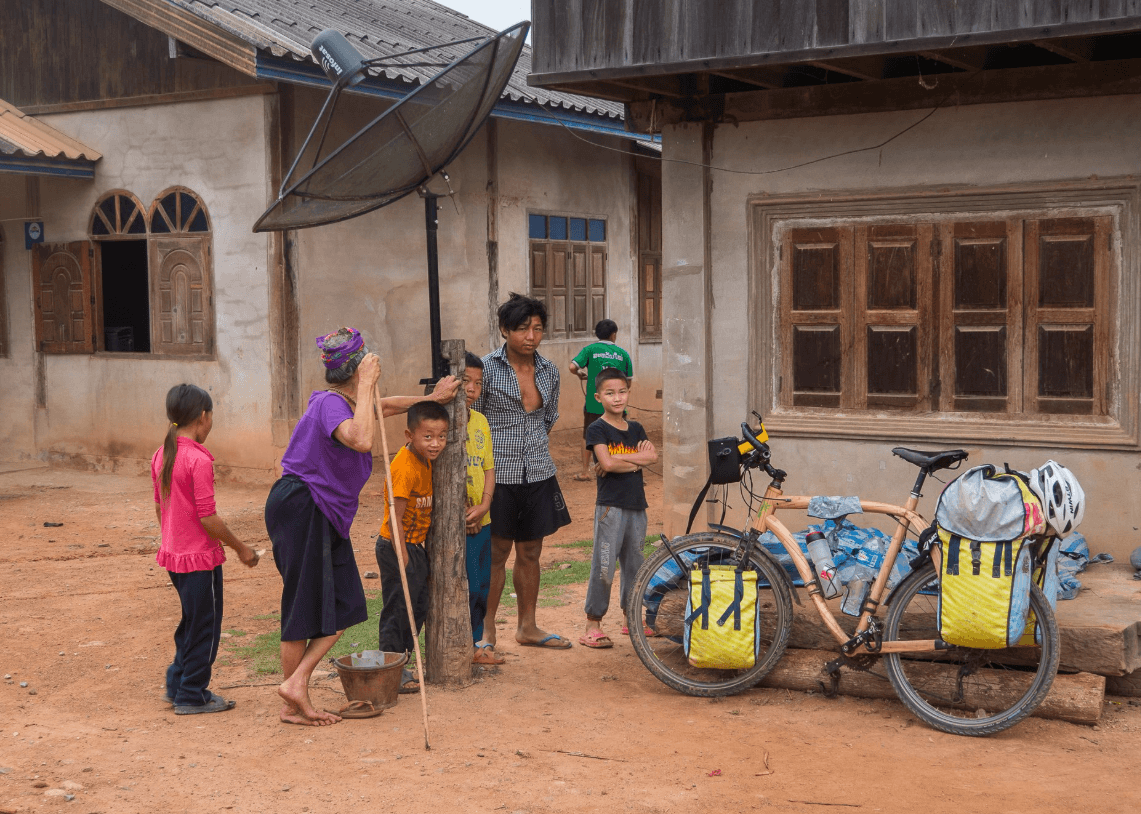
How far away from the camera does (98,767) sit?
14.9 ft

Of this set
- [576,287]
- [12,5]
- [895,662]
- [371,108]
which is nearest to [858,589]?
[895,662]

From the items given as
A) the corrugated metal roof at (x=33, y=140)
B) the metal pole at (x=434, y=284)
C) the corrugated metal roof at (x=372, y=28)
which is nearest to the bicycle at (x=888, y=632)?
the metal pole at (x=434, y=284)

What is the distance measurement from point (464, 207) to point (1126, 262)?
24.9 ft

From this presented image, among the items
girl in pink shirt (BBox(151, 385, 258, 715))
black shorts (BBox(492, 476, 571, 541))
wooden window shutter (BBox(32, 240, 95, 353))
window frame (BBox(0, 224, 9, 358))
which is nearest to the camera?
girl in pink shirt (BBox(151, 385, 258, 715))

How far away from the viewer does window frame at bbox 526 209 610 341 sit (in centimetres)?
1359

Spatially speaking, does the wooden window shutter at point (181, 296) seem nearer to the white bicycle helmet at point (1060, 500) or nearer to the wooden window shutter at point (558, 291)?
the wooden window shutter at point (558, 291)

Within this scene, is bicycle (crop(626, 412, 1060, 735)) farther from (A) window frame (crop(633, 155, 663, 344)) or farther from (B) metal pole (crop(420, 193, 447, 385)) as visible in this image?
(A) window frame (crop(633, 155, 663, 344))

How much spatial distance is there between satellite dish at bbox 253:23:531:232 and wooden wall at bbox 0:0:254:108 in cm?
604

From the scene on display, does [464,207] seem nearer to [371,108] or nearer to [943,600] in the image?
[371,108]

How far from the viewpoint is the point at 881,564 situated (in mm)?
5492

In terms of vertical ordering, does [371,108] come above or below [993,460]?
above

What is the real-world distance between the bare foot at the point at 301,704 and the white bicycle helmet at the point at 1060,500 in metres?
3.07

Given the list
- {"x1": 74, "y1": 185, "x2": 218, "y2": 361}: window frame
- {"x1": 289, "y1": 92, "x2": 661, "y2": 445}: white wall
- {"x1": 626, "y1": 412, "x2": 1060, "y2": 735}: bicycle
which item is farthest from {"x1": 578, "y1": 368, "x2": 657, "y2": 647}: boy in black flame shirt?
{"x1": 74, "y1": 185, "x2": 218, "y2": 361}: window frame

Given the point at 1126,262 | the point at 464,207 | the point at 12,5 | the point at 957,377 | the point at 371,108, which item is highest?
the point at 12,5
